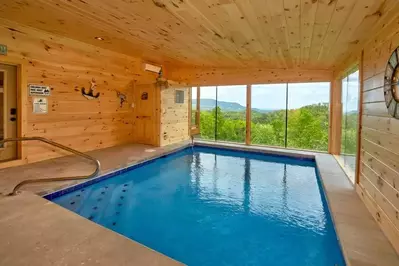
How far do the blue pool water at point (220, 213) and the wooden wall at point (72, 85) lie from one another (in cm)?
170

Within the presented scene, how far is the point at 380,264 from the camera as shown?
1840 millimetres

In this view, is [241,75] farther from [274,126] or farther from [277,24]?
[277,24]

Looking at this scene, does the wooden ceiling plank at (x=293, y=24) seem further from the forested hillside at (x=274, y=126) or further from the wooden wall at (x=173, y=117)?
the wooden wall at (x=173, y=117)

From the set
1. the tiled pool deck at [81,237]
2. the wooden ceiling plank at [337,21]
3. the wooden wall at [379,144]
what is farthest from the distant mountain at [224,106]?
the tiled pool deck at [81,237]

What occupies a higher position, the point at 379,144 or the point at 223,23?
the point at 223,23

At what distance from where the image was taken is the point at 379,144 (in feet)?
8.25

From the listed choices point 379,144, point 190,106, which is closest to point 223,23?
point 379,144

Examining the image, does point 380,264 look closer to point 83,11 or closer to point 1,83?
point 83,11

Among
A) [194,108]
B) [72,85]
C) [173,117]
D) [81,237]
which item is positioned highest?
[72,85]

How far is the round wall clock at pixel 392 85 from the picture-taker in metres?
2.06

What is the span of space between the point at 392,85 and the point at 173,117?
5.68 meters

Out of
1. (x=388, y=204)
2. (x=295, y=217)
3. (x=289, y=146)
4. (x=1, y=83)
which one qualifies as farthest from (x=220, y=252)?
(x=289, y=146)

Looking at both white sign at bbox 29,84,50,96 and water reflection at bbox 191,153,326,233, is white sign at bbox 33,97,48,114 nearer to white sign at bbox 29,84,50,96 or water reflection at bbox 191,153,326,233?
white sign at bbox 29,84,50,96

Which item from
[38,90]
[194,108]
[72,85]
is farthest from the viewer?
[194,108]
